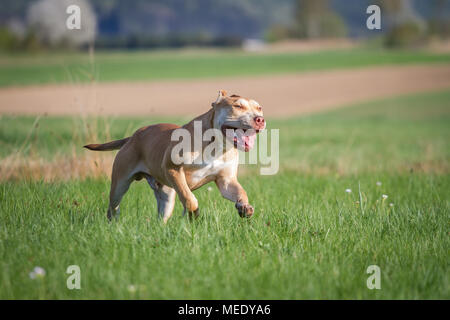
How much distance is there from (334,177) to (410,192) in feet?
4.96

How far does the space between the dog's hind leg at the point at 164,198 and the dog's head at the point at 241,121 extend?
4.01ft

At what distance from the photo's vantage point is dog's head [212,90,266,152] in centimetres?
522

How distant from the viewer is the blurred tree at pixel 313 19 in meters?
136

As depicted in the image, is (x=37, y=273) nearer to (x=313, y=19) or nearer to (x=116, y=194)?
(x=116, y=194)

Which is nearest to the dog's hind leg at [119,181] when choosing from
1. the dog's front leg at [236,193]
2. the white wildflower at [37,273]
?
the dog's front leg at [236,193]

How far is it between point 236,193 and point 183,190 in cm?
55

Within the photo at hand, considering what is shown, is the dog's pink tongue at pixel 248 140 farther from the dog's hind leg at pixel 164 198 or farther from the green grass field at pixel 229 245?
the dog's hind leg at pixel 164 198

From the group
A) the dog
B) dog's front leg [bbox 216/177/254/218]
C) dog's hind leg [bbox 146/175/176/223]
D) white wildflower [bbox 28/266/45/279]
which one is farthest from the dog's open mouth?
white wildflower [bbox 28/266/45/279]

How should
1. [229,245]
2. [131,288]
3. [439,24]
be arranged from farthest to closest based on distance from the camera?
[439,24]
[229,245]
[131,288]

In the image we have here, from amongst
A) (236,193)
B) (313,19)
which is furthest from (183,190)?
(313,19)

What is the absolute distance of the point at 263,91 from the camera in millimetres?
41000

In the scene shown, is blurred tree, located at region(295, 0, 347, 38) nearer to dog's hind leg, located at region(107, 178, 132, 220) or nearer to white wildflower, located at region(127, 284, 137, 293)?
dog's hind leg, located at region(107, 178, 132, 220)

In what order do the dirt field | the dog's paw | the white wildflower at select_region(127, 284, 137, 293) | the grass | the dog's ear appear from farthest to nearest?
the grass < the dirt field < the dog's ear < the dog's paw < the white wildflower at select_region(127, 284, 137, 293)

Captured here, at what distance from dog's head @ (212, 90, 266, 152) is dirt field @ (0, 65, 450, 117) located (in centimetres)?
2297
